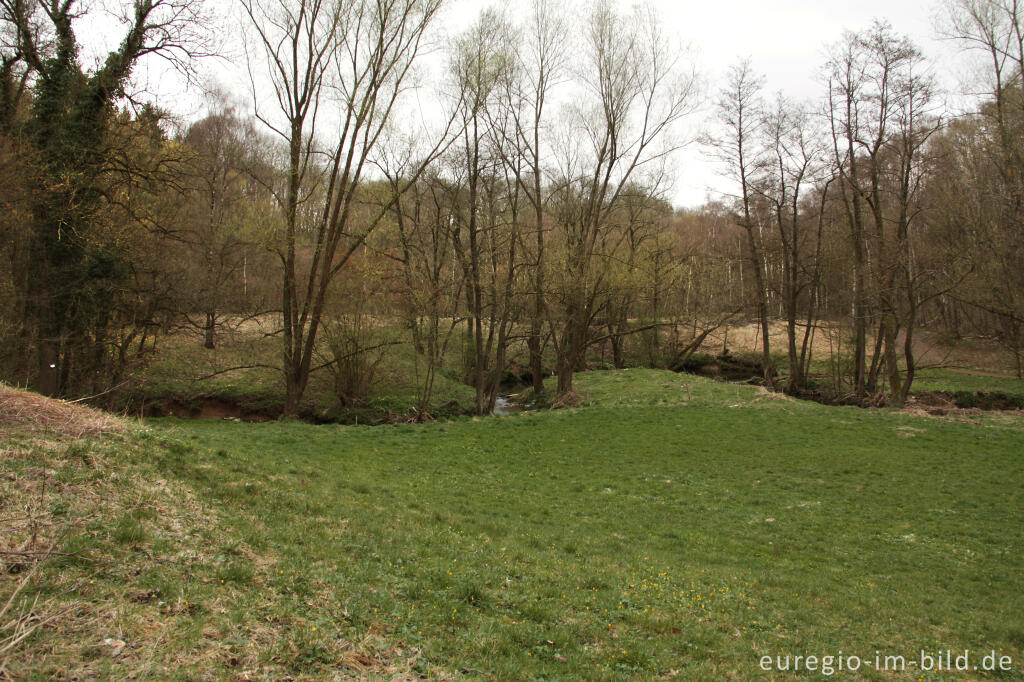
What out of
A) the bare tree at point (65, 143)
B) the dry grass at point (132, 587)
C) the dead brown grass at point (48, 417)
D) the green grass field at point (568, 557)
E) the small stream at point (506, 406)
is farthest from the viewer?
the small stream at point (506, 406)

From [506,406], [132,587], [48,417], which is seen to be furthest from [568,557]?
[506,406]

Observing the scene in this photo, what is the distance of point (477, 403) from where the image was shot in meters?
24.8

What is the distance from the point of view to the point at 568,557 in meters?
8.12

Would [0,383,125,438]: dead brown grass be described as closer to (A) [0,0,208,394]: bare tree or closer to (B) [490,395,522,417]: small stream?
(A) [0,0,208,394]: bare tree

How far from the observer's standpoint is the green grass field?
15.4ft

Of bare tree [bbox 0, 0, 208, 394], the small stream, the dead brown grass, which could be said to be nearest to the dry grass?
the dead brown grass

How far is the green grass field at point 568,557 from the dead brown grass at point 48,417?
0.71 meters

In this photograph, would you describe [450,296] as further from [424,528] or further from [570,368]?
[424,528]

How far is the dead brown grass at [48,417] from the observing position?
7695 mm

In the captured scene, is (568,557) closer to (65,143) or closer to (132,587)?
(132,587)

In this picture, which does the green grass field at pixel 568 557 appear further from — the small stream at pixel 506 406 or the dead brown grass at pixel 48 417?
the small stream at pixel 506 406

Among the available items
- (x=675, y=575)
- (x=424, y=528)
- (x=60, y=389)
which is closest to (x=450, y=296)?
(x=60, y=389)

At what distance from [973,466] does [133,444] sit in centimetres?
1745

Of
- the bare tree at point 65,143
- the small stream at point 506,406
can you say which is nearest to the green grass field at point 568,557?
the bare tree at point 65,143
